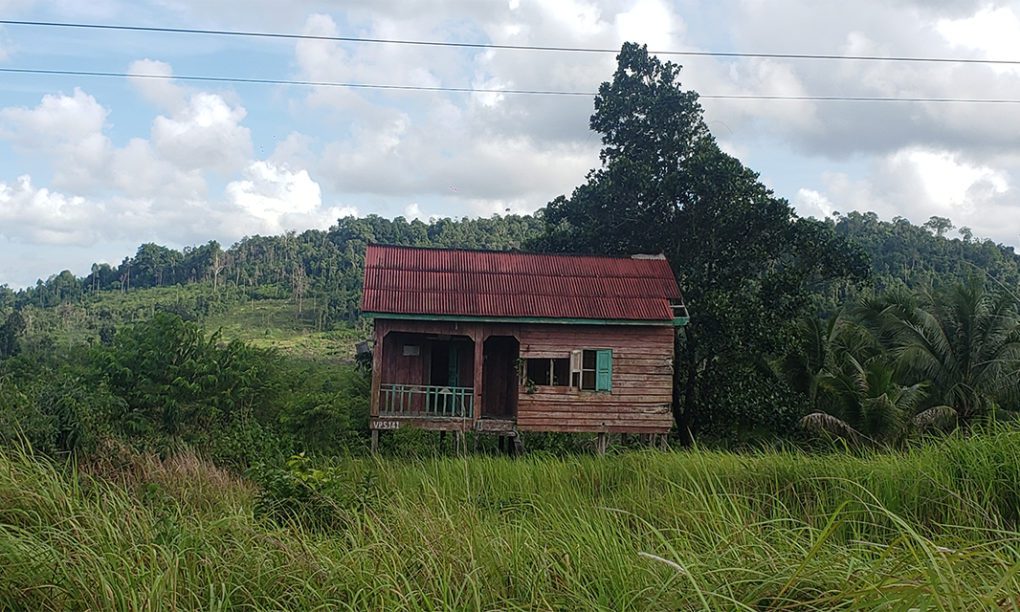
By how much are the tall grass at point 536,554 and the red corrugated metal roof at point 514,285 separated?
8143 mm

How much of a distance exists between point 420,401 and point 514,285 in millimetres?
2925

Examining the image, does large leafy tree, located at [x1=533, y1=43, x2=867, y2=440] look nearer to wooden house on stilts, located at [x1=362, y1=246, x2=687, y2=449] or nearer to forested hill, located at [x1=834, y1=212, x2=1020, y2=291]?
wooden house on stilts, located at [x1=362, y1=246, x2=687, y2=449]

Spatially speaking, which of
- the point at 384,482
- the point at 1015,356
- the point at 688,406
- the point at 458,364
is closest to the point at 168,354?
the point at 458,364

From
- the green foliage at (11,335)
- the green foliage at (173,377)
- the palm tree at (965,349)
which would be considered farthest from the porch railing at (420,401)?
the green foliage at (11,335)

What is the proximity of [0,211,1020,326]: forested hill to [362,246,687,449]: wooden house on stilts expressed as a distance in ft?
83.4

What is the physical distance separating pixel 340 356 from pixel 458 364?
2391cm

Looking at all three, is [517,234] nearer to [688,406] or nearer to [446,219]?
[446,219]

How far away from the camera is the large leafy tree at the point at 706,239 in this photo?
18266mm

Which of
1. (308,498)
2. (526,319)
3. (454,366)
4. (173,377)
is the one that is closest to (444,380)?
(454,366)

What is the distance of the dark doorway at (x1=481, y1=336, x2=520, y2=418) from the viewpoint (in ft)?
55.9

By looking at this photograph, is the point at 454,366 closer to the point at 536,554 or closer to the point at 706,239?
the point at 706,239

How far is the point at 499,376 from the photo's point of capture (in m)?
17.1

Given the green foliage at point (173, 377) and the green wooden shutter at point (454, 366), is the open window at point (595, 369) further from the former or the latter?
the green foliage at point (173, 377)

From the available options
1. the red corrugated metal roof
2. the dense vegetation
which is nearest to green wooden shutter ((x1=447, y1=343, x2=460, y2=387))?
the dense vegetation
